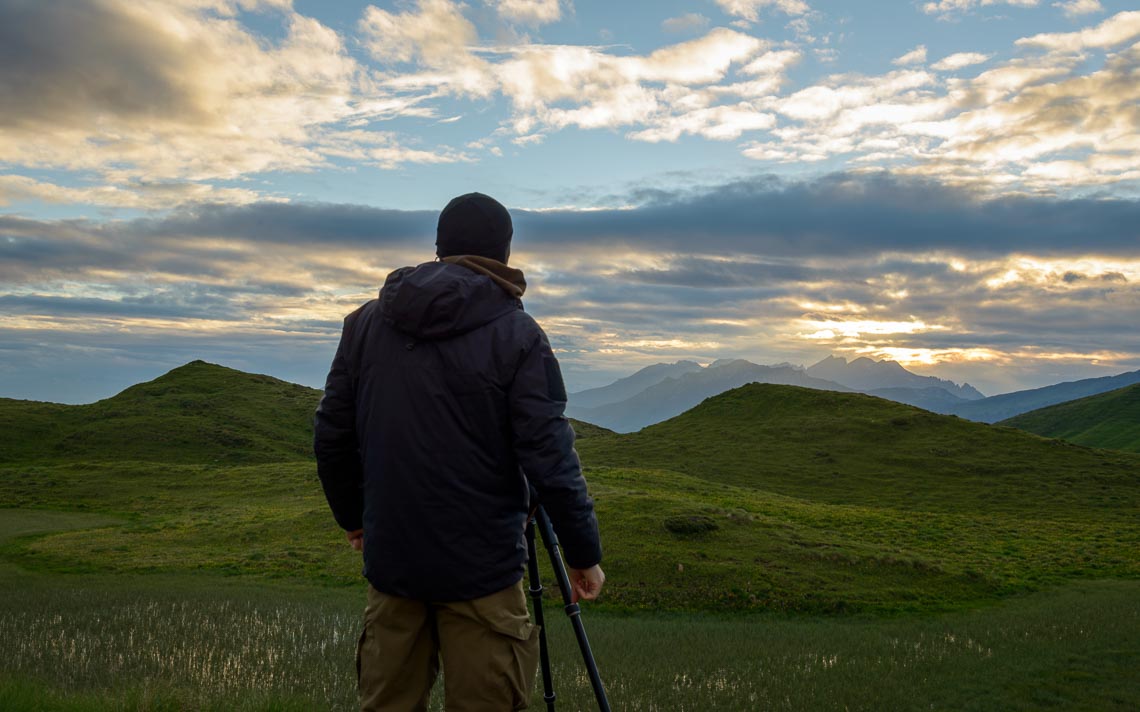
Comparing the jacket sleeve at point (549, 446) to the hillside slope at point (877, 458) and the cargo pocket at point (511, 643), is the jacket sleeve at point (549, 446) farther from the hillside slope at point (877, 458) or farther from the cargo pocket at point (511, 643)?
the hillside slope at point (877, 458)

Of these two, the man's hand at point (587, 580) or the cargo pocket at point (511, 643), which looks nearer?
the cargo pocket at point (511, 643)

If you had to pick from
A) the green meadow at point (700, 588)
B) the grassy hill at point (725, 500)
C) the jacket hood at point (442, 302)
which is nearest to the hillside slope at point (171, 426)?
the grassy hill at point (725, 500)

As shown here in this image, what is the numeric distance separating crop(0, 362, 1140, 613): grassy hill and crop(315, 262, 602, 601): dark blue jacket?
2213cm

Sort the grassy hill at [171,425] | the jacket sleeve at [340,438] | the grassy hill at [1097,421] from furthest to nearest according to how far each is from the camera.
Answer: the grassy hill at [1097,421] < the grassy hill at [171,425] < the jacket sleeve at [340,438]

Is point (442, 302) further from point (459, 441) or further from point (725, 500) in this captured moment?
point (725, 500)

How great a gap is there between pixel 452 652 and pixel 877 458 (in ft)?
269

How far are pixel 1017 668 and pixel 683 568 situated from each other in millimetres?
14187

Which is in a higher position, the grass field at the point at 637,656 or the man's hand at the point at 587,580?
the man's hand at the point at 587,580

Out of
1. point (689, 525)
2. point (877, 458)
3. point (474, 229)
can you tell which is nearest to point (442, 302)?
point (474, 229)

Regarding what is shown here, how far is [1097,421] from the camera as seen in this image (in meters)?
155

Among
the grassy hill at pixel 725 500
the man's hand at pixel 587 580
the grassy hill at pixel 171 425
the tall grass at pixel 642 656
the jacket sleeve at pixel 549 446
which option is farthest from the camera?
the grassy hill at pixel 171 425

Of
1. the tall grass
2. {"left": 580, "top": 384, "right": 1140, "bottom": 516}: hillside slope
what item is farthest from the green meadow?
{"left": 580, "top": 384, "right": 1140, "bottom": 516}: hillside slope

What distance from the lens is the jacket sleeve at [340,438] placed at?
5430 mm

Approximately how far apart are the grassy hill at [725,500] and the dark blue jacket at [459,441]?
72.6ft
